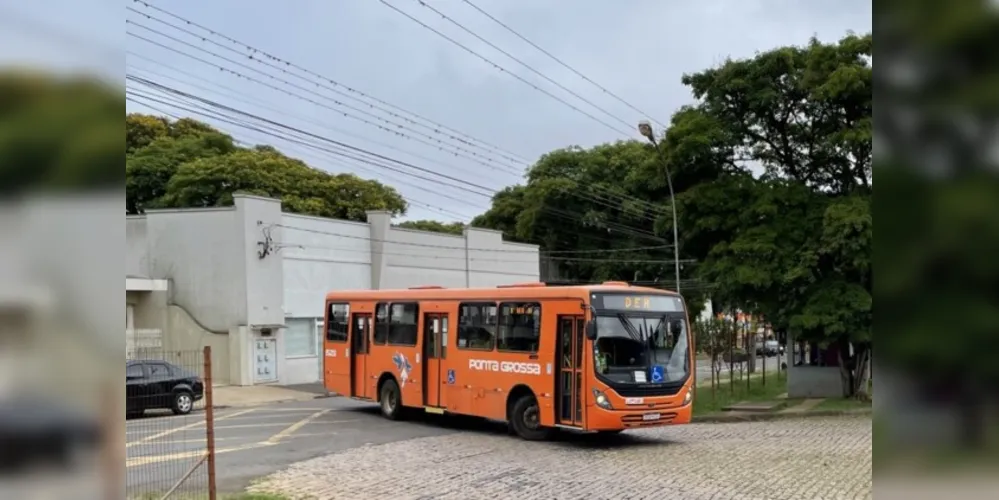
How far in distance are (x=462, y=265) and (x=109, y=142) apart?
36.3 metres

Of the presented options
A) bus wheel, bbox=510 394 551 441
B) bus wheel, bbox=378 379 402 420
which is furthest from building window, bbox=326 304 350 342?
bus wheel, bbox=510 394 551 441

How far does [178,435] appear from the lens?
14.0 metres

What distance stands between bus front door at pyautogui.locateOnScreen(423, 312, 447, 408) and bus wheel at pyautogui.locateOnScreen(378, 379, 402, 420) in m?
1.11

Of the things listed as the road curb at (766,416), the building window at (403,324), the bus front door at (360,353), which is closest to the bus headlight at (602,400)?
the building window at (403,324)

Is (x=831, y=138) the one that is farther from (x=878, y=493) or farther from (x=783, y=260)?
(x=878, y=493)

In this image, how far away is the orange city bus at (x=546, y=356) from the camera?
554 inches

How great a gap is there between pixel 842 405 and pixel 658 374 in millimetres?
9553

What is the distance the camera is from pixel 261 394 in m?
26.7

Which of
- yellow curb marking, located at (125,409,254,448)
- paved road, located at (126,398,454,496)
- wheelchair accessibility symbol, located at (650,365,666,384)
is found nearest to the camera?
yellow curb marking, located at (125,409,254,448)

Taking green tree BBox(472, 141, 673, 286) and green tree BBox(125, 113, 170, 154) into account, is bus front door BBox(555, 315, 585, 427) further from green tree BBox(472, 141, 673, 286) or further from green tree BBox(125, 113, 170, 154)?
green tree BBox(125, 113, 170, 154)

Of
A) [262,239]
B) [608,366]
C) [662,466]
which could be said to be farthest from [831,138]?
[262,239]

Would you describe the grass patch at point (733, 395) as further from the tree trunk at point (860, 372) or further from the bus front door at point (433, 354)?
the bus front door at point (433, 354)

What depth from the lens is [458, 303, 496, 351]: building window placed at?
1633 cm

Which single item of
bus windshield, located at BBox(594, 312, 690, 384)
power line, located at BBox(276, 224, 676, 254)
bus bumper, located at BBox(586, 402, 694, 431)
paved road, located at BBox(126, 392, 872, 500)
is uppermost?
power line, located at BBox(276, 224, 676, 254)
